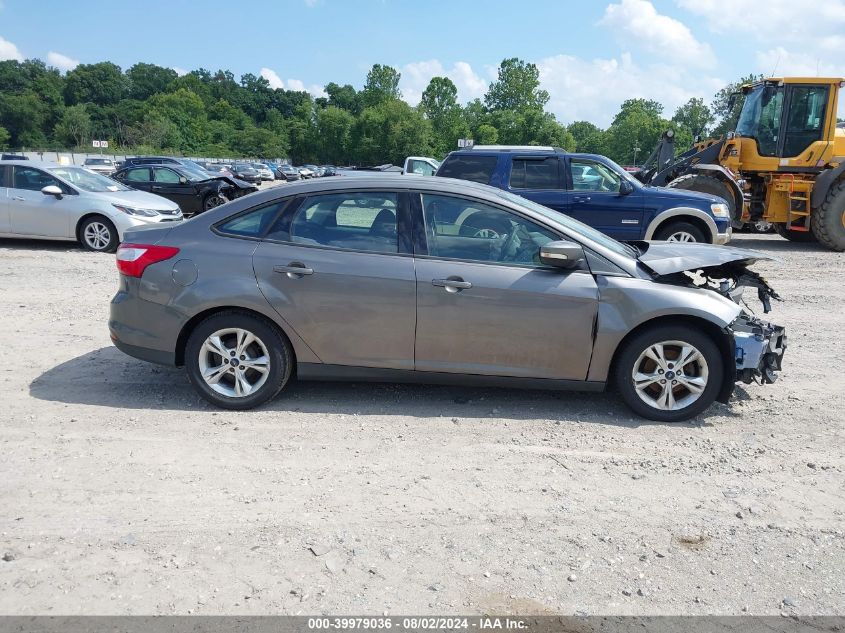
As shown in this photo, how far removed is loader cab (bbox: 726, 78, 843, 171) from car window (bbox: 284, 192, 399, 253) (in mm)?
12356

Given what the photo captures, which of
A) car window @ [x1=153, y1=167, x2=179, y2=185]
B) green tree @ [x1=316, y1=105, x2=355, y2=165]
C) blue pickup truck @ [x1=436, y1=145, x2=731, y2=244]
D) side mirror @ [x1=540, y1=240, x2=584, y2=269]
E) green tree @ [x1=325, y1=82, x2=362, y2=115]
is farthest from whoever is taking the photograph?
green tree @ [x1=325, y1=82, x2=362, y2=115]

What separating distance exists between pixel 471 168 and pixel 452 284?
6995 mm

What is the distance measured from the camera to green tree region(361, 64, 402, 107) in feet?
439

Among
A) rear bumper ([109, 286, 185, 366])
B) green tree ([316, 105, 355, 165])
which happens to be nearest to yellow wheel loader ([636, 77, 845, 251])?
rear bumper ([109, 286, 185, 366])

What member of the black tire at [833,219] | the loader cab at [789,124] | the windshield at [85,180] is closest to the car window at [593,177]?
the loader cab at [789,124]

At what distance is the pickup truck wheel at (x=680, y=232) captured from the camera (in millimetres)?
11234

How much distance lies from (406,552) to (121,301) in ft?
10.0

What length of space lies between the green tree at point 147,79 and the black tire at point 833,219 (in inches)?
6565

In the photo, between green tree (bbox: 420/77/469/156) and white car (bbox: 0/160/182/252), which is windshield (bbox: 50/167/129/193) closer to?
white car (bbox: 0/160/182/252)

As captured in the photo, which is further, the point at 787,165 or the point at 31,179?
the point at 787,165

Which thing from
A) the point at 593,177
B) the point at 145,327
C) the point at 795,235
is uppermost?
the point at 593,177

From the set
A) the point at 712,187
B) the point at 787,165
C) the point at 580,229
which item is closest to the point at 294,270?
the point at 580,229

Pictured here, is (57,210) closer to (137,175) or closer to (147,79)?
(137,175)

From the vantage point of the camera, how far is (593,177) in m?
11.1
